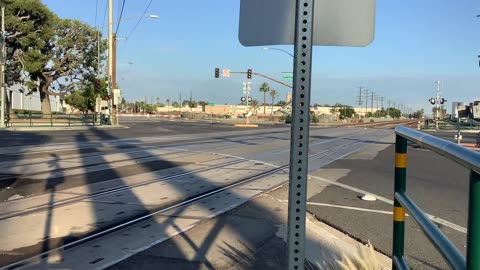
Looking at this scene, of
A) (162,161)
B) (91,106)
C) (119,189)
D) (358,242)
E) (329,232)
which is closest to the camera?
(358,242)

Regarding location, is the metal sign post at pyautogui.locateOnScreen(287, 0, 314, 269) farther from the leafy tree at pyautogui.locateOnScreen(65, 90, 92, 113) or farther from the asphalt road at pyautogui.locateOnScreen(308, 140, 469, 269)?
the leafy tree at pyautogui.locateOnScreen(65, 90, 92, 113)

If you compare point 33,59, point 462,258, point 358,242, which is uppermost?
point 33,59

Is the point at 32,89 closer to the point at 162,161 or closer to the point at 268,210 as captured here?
the point at 162,161

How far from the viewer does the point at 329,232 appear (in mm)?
6867

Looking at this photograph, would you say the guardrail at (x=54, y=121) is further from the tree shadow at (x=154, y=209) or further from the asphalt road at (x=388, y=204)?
the asphalt road at (x=388, y=204)

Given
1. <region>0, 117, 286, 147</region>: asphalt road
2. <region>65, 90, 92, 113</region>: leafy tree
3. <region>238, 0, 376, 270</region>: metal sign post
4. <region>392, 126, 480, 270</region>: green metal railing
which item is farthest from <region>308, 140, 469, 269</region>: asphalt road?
<region>65, 90, 92, 113</region>: leafy tree

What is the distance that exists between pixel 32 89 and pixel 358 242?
5031 centimetres

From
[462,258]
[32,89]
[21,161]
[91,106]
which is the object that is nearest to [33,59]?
[32,89]

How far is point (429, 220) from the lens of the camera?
2490mm

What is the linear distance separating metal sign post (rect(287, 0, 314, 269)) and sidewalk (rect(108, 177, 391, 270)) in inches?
69.3

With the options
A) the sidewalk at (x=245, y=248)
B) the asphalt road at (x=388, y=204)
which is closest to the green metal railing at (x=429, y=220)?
the asphalt road at (x=388, y=204)

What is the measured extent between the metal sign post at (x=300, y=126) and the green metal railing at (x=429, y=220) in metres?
0.61

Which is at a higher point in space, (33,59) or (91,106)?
(33,59)

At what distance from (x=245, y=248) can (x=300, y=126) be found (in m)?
3.78
